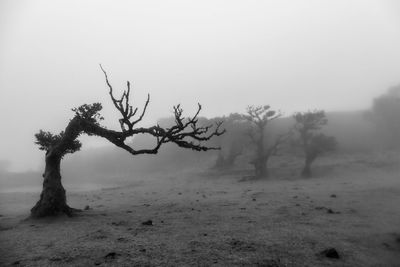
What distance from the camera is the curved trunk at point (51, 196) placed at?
42.7 ft

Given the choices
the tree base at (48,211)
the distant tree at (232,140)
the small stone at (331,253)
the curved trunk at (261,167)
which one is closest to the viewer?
the small stone at (331,253)

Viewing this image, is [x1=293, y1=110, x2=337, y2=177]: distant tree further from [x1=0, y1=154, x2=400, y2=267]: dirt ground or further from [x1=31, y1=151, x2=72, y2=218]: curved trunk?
[x1=31, y1=151, x2=72, y2=218]: curved trunk

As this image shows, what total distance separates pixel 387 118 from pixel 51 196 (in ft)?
172

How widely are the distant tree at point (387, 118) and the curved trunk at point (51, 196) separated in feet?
157

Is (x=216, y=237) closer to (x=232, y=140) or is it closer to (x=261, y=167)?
(x=261, y=167)

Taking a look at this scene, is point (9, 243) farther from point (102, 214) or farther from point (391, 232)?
point (391, 232)

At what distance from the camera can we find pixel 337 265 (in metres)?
6.73

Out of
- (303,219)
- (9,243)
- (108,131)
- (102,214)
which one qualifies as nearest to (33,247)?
(9,243)

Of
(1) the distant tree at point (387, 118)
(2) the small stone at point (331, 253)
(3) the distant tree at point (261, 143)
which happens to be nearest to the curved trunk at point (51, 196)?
(2) the small stone at point (331, 253)

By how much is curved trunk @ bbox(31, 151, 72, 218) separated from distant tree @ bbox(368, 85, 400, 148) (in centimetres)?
4790

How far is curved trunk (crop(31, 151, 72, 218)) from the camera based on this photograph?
42.7ft

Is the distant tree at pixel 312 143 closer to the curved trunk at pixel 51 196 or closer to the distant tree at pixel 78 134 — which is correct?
the distant tree at pixel 78 134

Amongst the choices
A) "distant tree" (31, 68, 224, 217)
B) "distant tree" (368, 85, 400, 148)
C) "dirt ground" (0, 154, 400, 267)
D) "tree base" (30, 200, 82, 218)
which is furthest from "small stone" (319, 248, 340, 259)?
"distant tree" (368, 85, 400, 148)

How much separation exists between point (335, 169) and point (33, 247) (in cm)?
3432
